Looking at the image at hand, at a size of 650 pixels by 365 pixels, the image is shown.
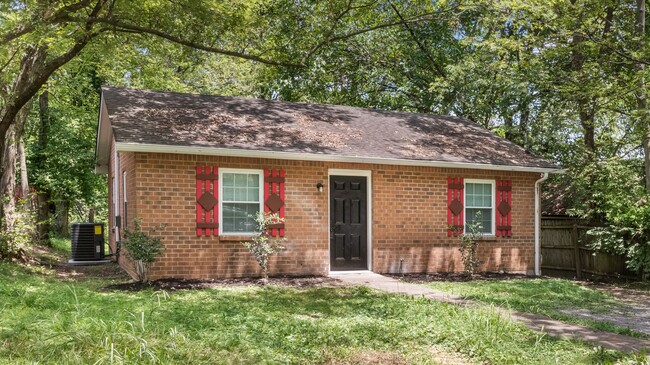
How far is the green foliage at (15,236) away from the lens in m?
12.1

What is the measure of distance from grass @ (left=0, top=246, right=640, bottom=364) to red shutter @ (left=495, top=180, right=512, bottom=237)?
6172 mm

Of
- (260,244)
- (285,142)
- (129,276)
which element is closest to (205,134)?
(285,142)

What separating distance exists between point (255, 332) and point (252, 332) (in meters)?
0.04

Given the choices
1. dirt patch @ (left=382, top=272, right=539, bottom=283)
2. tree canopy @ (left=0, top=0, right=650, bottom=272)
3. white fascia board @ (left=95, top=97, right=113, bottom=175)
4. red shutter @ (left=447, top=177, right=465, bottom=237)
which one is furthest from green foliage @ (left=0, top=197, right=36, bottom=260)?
red shutter @ (left=447, top=177, right=465, bottom=237)

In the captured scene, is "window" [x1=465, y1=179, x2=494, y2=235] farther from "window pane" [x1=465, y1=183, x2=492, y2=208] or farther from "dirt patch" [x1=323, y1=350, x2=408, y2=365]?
"dirt patch" [x1=323, y1=350, x2=408, y2=365]

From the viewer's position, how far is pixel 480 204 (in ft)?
44.1

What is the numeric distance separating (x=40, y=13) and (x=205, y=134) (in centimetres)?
367

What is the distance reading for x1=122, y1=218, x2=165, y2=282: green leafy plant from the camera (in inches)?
374

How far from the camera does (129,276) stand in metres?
11.5

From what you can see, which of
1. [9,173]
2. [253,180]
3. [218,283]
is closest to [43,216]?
[9,173]

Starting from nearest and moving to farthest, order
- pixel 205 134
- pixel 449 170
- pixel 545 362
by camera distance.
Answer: pixel 545 362 → pixel 205 134 → pixel 449 170

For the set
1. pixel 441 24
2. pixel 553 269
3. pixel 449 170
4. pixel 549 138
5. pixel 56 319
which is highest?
pixel 441 24

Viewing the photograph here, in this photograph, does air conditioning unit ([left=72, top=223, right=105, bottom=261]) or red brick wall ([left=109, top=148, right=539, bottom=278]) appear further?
air conditioning unit ([left=72, top=223, right=105, bottom=261])

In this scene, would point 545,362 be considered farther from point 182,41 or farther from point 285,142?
point 182,41
